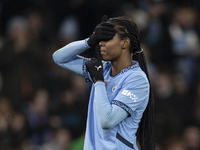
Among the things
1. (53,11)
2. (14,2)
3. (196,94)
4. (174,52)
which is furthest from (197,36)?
(14,2)

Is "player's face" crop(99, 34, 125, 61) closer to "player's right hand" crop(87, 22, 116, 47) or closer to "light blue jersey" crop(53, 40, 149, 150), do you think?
"player's right hand" crop(87, 22, 116, 47)

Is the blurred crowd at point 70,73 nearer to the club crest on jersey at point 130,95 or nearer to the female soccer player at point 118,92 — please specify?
the female soccer player at point 118,92

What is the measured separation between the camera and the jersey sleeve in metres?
3.89

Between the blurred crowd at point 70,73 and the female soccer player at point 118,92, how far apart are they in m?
3.59

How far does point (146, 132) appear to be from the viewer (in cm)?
420

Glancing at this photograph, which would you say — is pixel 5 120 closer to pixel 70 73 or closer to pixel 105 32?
pixel 70 73

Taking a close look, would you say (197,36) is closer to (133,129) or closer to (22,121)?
(22,121)

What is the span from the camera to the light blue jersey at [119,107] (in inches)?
151

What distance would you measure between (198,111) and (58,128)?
216cm

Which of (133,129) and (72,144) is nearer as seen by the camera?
(133,129)

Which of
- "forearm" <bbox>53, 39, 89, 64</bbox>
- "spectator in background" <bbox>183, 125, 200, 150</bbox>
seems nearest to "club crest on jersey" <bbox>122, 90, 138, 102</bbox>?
"forearm" <bbox>53, 39, 89, 64</bbox>

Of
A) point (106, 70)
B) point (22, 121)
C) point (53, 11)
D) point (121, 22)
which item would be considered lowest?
point (22, 121)

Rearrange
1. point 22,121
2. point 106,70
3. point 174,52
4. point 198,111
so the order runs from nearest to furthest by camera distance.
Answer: point 106,70, point 22,121, point 198,111, point 174,52

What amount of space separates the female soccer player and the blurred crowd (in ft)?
11.8
